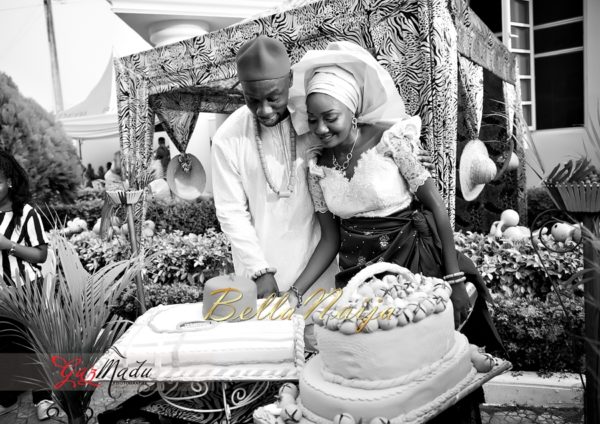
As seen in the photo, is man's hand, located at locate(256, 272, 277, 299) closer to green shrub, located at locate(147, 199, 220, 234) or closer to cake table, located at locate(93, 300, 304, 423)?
cake table, located at locate(93, 300, 304, 423)

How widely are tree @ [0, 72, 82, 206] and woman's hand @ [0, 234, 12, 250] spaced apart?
5.66 metres

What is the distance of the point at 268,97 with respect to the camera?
2330mm

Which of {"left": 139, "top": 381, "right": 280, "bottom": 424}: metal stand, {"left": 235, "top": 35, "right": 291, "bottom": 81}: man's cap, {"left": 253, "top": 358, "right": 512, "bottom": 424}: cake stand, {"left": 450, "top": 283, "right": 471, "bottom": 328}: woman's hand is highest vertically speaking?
{"left": 235, "top": 35, "right": 291, "bottom": 81}: man's cap

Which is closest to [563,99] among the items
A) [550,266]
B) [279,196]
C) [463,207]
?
[463,207]

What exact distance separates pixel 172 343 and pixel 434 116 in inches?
81.3

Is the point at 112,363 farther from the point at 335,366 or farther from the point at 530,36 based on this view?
the point at 530,36

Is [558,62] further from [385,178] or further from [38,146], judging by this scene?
[38,146]

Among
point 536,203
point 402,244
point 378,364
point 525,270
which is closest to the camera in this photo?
point 378,364

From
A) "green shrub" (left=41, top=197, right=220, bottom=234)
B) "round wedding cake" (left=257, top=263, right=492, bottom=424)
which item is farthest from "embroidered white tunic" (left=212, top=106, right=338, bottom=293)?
"green shrub" (left=41, top=197, right=220, bottom=234)

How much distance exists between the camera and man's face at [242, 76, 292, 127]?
2289 mm

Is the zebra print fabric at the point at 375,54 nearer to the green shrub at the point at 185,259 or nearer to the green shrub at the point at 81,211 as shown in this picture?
the green shrub at the point at 185,259

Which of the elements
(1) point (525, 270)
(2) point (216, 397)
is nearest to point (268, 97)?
(2) point (216, 397)

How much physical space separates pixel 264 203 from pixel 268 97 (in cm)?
53

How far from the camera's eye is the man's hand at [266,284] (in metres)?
2.45
